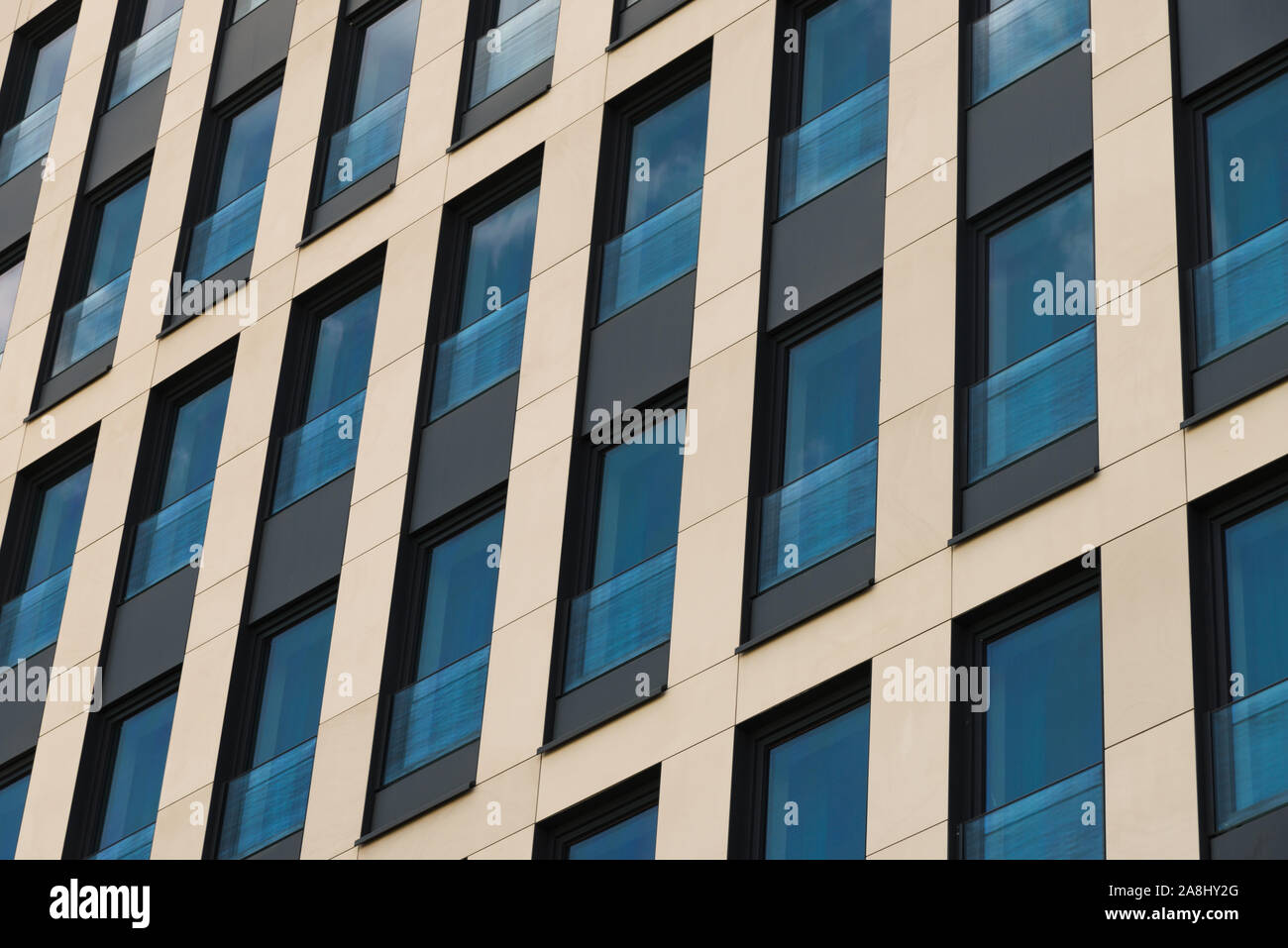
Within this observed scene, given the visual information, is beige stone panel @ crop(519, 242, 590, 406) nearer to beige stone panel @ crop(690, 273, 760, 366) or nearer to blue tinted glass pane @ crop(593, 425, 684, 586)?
blue tinted glass pane @ crop(593, 425, 684, 586)

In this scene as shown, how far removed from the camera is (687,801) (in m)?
23.6

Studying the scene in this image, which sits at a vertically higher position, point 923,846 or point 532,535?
point 532,535

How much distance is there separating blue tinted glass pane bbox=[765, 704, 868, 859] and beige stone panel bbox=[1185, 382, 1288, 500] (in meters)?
3.65

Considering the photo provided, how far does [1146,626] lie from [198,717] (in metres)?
11.4

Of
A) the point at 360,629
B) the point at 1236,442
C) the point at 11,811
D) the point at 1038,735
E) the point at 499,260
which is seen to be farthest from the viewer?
the point at 11,811

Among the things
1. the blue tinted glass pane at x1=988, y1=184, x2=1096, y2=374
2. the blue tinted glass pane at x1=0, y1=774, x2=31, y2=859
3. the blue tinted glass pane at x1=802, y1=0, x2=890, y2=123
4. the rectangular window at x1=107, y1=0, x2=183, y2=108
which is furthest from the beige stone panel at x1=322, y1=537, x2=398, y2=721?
the rectangular window at x1=107, y1=0, x2=183, y2=108

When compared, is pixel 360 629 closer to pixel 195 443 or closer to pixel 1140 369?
pixel 195 443

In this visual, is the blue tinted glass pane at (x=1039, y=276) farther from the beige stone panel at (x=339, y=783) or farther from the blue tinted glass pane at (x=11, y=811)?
the blue tinted glass pane at (x=11, y=811)

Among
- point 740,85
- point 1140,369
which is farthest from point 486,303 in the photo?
point 1140,369

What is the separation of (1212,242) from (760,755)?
597 centimetres

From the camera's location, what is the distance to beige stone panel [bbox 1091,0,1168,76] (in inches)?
961

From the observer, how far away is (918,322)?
24578 mm

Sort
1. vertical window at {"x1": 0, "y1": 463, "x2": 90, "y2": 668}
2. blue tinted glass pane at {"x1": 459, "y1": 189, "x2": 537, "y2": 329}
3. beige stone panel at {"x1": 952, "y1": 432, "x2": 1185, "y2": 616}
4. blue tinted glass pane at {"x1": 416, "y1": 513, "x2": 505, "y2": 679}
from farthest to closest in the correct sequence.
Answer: vertical window at {"x1": 0, "y1": 463, "x2": 90, "y2": 668}, blue tinted glass pane at {"x1": 459, "y1": 189, "x2": 537, "y2": 329}, blue tinted glass pane at {"x1": 416, "y1": 513, "x2": 505, "y2": 679}, beige stone panel at {"x1": 952, "y1": 432, "x2": 1185, "y2": 616}
